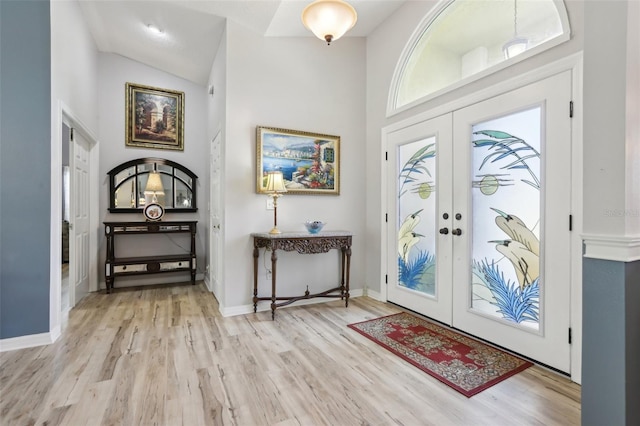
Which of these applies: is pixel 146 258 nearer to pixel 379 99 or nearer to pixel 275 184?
pixel 275 184

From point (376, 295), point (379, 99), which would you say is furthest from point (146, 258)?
point (379, 99)

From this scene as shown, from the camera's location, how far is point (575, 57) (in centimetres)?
196

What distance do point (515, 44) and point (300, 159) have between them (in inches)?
88.4

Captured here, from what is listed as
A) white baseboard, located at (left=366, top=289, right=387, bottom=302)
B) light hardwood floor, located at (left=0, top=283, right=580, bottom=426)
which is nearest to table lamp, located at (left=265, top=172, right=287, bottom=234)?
light hardwood floor, located at (left=0, top=283, right=580, bottom=426)

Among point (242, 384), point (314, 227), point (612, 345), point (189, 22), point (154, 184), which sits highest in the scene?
point (189, 22)

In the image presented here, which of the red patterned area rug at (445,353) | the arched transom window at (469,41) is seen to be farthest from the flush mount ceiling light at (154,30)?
the red patterned area rug at (445,353)

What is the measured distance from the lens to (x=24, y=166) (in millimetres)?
2457

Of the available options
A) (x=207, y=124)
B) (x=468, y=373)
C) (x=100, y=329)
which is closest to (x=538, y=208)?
(x=468, y=373)

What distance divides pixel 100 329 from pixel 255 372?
5.82ft

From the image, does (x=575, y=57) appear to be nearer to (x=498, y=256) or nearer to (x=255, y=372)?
(x=498, y=256)

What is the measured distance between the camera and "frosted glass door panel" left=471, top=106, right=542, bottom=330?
223 cm

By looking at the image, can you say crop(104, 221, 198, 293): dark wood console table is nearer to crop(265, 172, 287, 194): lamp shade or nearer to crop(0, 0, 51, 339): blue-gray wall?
crop(0, 0, 51, 339): blue-gray wall

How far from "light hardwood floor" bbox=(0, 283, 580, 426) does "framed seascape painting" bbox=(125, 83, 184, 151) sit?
2.82m

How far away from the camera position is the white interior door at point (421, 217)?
2.89 m
